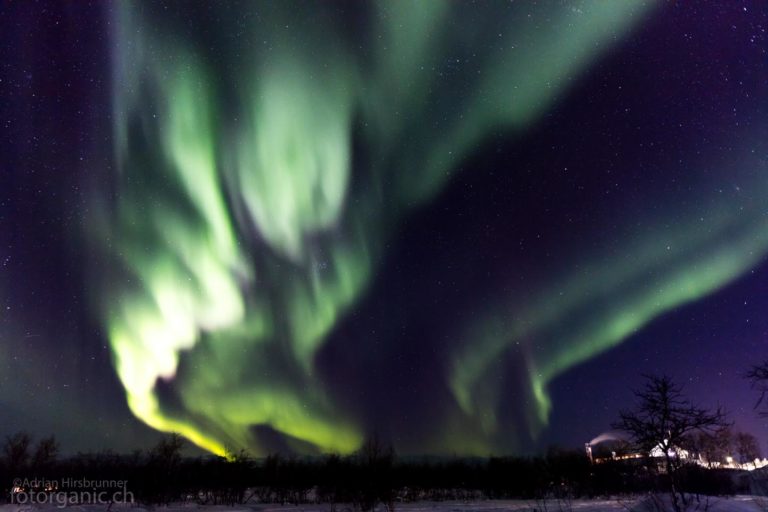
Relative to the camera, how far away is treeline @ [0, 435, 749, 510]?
35.8 metres

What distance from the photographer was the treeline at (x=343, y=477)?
3584cm

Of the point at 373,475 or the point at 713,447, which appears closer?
the point at 373,475

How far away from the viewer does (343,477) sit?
4628cm

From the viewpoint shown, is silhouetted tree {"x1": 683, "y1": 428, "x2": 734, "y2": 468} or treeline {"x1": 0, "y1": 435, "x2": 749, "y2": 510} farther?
silhouetted tree {"x1": 683, "y1": 428, "x2": 734, "y2": 468}

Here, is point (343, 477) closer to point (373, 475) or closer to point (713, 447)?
point (373, 475)

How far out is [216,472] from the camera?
4659cm

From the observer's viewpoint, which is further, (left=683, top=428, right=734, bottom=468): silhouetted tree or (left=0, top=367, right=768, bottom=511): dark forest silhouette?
(left=683, top=428, right=734, bottom=468): silhouetted tree

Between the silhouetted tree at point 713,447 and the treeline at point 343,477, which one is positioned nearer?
the treeline at point 343,477

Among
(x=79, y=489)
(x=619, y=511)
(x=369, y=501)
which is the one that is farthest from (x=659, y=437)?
(x=79, y=489)

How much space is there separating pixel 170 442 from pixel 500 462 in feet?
133

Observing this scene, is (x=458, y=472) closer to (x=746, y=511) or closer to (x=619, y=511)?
(x=619, y=511)

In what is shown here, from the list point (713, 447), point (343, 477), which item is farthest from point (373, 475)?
point (713, 447)

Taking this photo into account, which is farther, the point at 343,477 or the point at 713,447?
the point at 713,447

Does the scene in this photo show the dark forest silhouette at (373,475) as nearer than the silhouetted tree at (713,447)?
Yes
